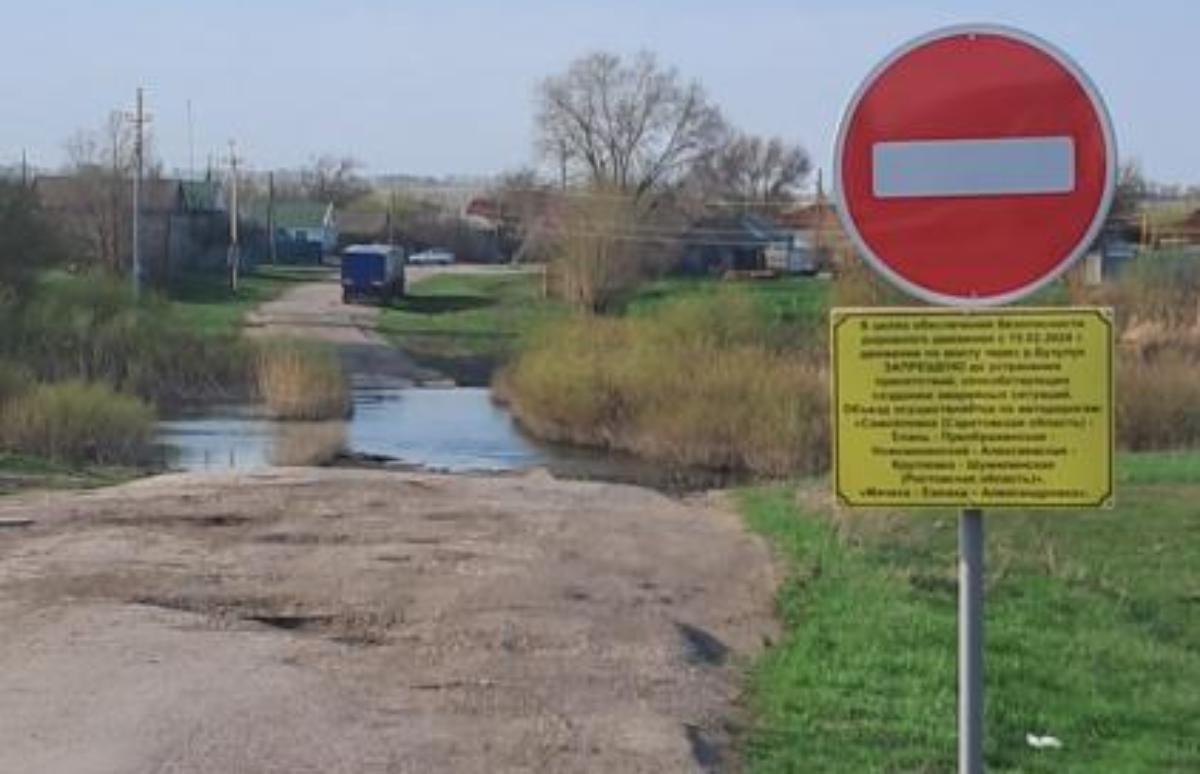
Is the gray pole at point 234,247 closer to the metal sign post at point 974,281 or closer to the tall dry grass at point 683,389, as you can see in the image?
the tall dry grass at point 683,389

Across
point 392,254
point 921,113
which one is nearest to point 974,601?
point 921,113

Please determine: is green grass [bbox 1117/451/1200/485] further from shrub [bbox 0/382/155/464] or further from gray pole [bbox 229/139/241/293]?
gray pole [bbox 229/139/241/293]

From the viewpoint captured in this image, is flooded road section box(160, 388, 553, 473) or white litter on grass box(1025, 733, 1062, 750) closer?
white litter on grass box(1025, 733, 1062, 750)

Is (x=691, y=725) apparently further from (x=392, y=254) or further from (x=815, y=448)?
(x=392, y=254)

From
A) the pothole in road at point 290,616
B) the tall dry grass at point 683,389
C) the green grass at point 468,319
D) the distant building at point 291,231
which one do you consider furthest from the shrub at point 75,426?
the distant building at point 291,231

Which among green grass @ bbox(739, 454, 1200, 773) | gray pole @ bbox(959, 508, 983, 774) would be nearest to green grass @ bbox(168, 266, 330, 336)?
green grass @ bbox(739, 454, 1200, 773)

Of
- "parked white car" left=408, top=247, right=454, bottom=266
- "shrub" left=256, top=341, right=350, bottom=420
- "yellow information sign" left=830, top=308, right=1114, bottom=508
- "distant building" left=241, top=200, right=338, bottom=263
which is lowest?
"shrub" left=256, top=341, right=350, bottom=420

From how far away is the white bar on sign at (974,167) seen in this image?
5.43 meters

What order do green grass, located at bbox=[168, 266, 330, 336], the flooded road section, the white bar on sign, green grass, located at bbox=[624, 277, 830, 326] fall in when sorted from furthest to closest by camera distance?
green grass, located at bbox=[168, 266, 330, 336] → green grass, located at bbox=[624, 277, 830, 326] → the flooded road section → the white bar on sign

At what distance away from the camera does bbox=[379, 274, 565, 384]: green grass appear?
243 feet

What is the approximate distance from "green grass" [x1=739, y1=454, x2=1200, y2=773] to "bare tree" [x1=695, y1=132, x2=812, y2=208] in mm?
103453

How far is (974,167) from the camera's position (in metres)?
5.45

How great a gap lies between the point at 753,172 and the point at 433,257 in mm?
20124

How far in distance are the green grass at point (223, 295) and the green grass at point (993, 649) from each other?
1656 inches
